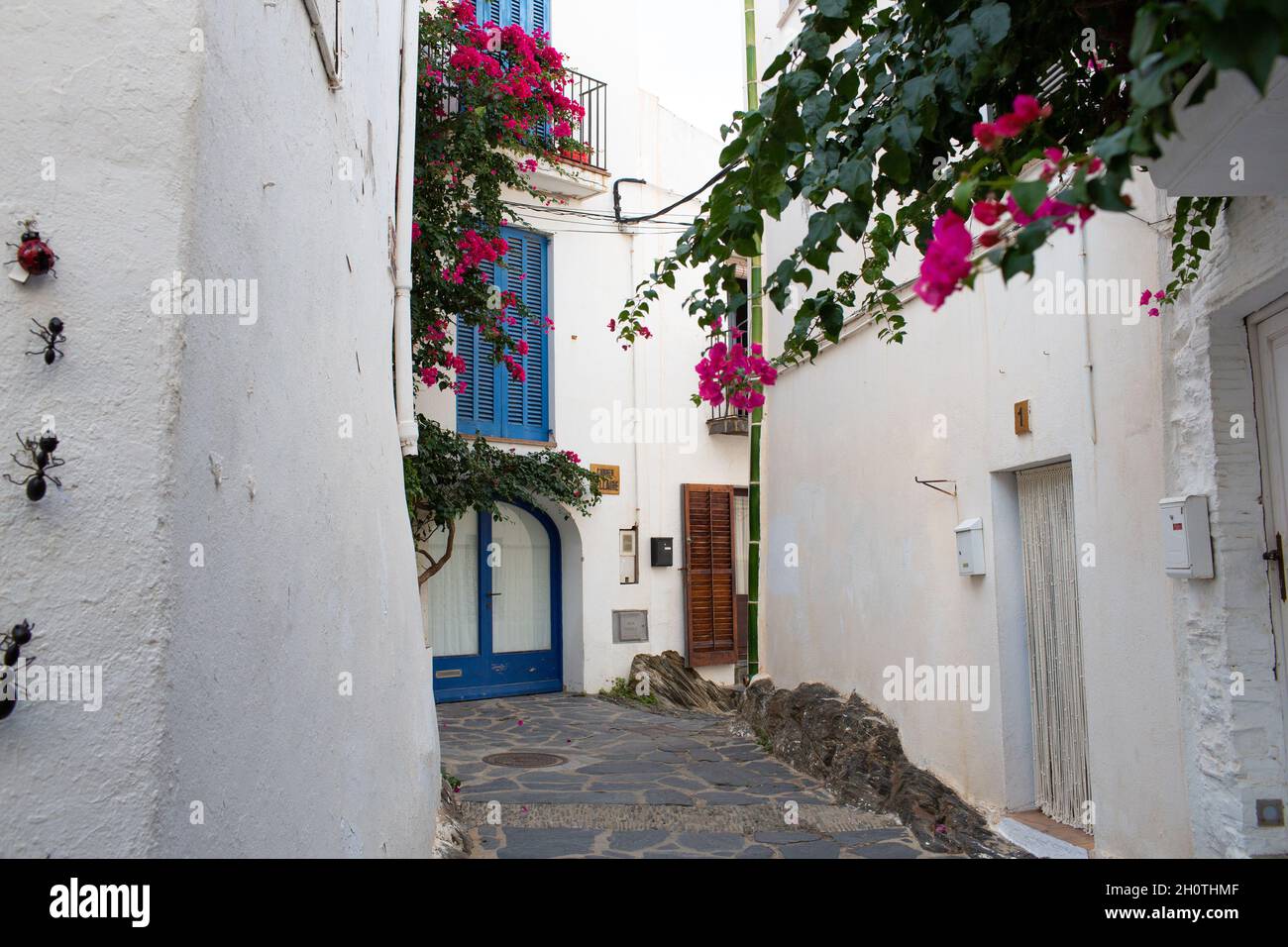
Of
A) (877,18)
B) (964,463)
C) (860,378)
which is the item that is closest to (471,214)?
(860,378)

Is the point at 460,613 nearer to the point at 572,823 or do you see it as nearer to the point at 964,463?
the point at 572,823

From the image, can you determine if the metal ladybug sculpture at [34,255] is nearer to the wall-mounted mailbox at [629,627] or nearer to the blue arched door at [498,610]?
the blue arched door at [498,610]

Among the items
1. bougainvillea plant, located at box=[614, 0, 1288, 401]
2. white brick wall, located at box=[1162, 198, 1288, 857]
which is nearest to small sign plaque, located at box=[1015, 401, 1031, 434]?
white brick wall, located at box=[1162, 198, 1288, 857]

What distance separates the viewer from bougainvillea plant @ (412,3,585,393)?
8523mm

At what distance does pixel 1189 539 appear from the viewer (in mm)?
3627

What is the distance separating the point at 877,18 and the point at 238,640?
8.83 feet

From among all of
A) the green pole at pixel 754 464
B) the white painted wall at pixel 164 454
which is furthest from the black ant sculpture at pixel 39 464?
the green pole at pixel 754 464

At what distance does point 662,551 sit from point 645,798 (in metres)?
5.31

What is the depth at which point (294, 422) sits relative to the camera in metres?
2.69

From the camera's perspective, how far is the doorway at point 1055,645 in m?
4.88

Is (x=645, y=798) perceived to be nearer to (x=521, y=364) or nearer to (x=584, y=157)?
(x=521, y=364)

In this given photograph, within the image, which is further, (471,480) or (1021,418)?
(471,480)

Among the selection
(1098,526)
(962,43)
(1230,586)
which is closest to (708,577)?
(1098,526)

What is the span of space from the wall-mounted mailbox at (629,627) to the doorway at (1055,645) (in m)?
6.32
